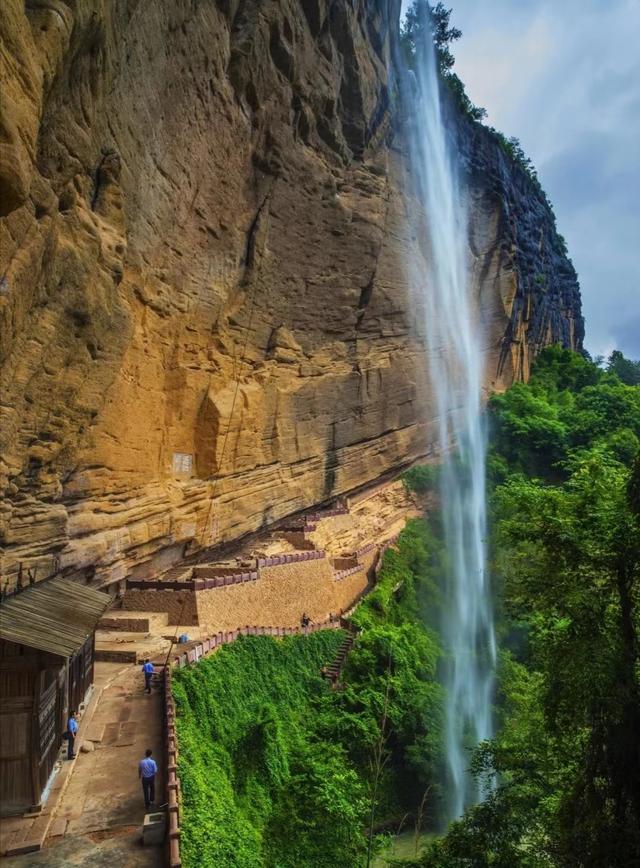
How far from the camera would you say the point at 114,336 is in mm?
14844

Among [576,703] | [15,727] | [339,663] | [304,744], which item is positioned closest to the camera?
[15,727]

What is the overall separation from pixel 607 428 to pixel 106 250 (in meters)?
29.9

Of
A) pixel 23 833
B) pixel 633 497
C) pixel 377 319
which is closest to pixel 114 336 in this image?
pixel 23 833

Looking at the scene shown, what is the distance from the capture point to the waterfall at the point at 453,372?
1040 inches

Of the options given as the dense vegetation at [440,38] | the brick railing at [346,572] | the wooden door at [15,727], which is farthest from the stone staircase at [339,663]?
the dense vegetation at [440,38]

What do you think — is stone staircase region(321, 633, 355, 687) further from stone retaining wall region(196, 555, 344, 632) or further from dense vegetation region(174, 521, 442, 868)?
stone retaining wall region(196, 555, 344, 632)

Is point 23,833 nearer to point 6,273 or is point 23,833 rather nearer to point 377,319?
point 6,273

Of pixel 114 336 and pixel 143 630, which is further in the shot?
pixel 143 630

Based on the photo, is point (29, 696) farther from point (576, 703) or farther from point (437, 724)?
point (437, 724)

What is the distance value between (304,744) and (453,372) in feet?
77.9

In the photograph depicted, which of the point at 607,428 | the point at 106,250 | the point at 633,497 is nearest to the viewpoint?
the point at 633,497

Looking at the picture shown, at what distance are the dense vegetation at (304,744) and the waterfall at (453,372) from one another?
3.69 metres

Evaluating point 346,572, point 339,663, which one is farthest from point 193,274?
point 339,663

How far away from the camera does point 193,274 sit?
61.2 feet
